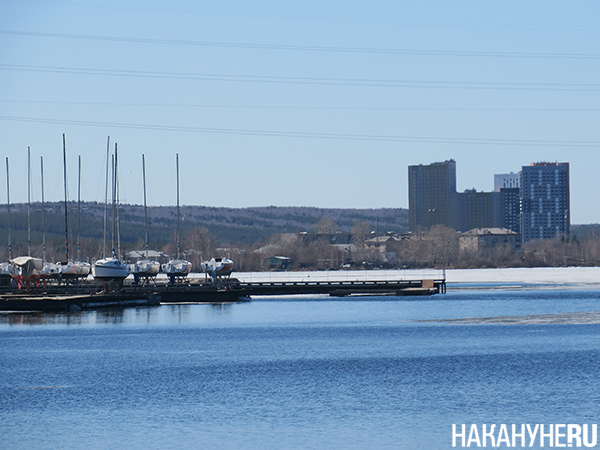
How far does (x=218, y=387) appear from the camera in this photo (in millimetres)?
40688

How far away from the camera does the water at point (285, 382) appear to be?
3122cm

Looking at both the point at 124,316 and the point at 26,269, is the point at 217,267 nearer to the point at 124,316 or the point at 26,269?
the point at 26,269

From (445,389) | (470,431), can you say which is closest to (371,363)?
(445,389)

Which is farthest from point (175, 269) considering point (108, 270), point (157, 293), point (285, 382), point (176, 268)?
point (285, 382)

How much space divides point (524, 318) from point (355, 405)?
44.3 meters

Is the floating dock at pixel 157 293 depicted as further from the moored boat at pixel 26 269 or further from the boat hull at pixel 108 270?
the boat hull at pixel 108 270

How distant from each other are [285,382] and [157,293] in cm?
6127

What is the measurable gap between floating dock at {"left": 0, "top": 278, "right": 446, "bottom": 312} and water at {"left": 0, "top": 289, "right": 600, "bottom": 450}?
13288 millimetres

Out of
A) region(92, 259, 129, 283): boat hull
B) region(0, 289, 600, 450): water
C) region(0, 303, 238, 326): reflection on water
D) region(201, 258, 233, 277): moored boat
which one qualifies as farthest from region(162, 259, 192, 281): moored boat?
region(0, 289, 600, 450): water

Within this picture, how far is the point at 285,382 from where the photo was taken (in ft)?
137

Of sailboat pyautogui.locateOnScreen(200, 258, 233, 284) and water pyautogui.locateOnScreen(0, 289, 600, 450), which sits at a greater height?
sailboat pyautogui.locateOnScreen(200, 258, 233, 284)

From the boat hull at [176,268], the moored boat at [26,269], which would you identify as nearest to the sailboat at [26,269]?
the moored boat at [26,269]

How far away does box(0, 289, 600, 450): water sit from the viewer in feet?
102

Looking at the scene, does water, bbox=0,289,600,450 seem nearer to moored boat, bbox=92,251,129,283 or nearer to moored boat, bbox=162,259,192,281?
moored boat, bbox=92,251,129,283
